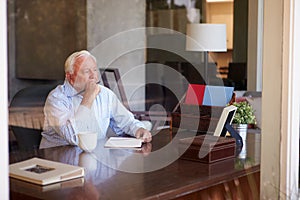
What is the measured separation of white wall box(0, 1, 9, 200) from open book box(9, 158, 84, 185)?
0.41 metres

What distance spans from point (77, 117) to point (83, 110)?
0.07 m

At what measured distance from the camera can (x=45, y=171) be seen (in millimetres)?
1469

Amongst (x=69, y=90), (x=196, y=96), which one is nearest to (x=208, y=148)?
(x=196, y=96)

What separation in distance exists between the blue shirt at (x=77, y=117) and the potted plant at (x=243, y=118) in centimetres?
46

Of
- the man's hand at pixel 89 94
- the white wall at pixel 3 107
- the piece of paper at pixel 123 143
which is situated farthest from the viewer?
the man's hand at pixel 89 94

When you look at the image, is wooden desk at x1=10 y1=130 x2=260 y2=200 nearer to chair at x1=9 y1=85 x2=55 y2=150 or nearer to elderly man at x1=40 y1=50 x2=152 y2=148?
chair at x1=9 y1=85 x2=55 y2=150

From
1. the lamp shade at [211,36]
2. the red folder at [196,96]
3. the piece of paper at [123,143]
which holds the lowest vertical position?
the piece of paper at [123,143]

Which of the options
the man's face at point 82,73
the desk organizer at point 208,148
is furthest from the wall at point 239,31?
the desk organizer at point 208,148

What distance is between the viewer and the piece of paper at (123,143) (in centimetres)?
204

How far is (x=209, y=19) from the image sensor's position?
→ 26.7 ft

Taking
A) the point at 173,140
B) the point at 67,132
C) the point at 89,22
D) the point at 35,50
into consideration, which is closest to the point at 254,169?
the point at 173,140

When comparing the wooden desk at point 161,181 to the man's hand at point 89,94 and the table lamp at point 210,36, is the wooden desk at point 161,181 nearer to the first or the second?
the man's hand at point 89,94

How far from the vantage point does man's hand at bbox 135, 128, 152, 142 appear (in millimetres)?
2195

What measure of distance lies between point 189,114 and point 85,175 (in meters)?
0.86
